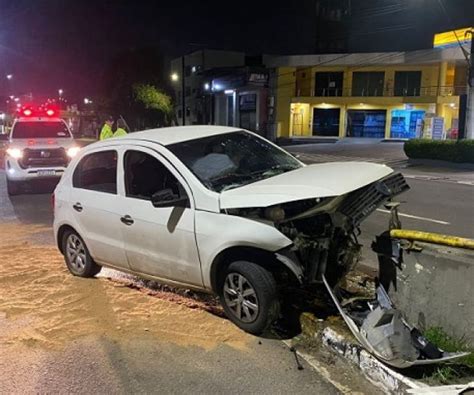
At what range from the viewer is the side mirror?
456cm

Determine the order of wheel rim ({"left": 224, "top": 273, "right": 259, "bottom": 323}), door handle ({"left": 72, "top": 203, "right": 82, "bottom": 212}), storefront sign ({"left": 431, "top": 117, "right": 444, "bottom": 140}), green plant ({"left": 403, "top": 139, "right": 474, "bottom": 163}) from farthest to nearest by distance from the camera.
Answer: storefront sign ({"left": 431, "top": 117, "right": 444, "bottom": 140})
green plant ({"left": 403, "top": 139, "right": 474, "bottom": 163})
door handle ({"left": 72, "top": 203, "right": 82, "bottom": 212})
wheel rim ({"left": 224, "top": 273, "right": 259, "bottom": 323})

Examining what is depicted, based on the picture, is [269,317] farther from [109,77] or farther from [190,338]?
[109,77]

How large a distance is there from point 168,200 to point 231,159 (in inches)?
33.8

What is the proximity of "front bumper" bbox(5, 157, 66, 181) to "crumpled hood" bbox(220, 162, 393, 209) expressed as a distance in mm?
9496

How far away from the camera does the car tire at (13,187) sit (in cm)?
1286

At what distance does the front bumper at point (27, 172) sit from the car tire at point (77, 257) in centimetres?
711

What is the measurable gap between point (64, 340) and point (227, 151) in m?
2.35

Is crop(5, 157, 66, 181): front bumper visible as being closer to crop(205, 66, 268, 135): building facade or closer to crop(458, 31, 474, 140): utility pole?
crop(458, 31, 474, 140): utility pole

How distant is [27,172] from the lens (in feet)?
41.6

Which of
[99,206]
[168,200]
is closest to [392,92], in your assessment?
[99,206]

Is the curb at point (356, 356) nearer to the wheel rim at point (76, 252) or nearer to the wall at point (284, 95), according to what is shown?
the wheel rim at point (76, 252)

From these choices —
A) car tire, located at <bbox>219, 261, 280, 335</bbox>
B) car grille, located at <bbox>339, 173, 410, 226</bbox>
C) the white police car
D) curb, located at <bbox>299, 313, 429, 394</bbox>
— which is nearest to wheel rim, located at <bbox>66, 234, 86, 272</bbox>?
car tire, located at <bbox>219, 261, 280, 335</bbox>

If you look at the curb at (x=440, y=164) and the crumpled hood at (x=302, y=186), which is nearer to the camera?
the crumpled hood at (x=302, y=186)

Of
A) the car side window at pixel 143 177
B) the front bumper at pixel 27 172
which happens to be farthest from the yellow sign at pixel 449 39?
the car side window at pixel 143 177
